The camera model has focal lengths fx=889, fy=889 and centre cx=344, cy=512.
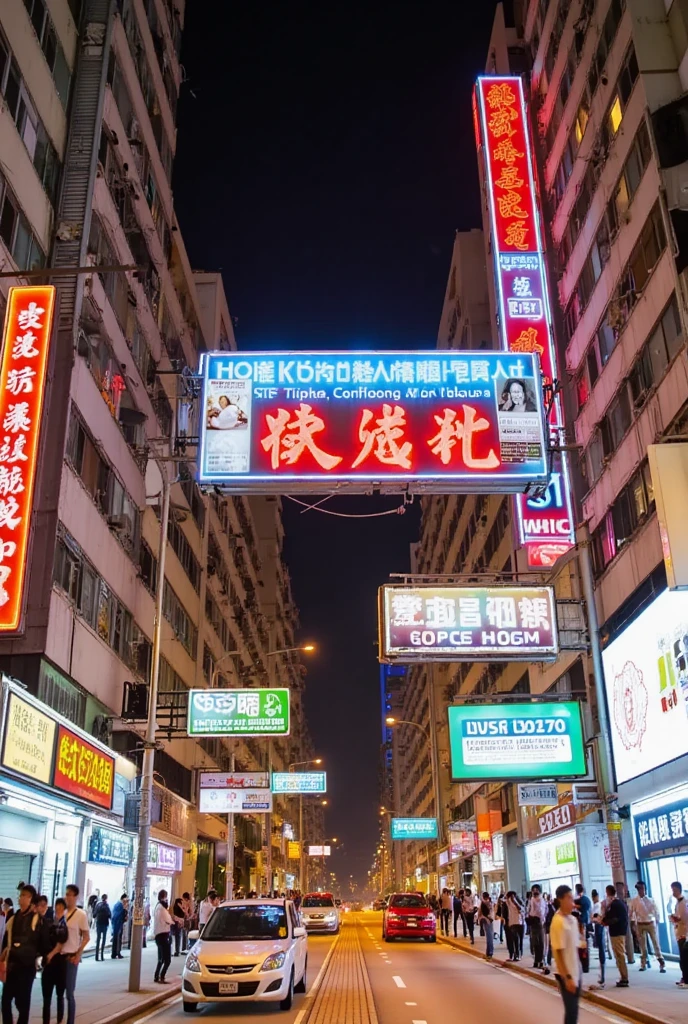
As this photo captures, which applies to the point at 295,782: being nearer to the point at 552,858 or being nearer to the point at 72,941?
the point at 552,858

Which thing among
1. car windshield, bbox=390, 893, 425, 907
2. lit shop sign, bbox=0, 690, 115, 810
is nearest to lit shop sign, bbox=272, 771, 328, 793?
car windshield, bbox=390, 893, 425, 907

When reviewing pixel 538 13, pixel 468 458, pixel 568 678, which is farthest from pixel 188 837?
pixel 538 13

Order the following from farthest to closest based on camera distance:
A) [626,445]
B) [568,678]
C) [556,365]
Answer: [568,678]
[556,365]
[626,445]

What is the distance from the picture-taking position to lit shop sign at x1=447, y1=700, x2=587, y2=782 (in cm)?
2348

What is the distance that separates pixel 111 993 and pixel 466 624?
35.3ft

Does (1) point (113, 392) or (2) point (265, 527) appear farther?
(2) point (265, 527)

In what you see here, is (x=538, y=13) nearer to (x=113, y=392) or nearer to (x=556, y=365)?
(x=556, y=365)

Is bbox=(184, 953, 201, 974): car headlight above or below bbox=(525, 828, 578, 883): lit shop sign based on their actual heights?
below

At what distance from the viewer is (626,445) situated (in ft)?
82.4

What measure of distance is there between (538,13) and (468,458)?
100 ft

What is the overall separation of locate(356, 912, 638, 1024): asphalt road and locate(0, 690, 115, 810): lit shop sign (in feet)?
26.2

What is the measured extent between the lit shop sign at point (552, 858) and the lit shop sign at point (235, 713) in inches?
431

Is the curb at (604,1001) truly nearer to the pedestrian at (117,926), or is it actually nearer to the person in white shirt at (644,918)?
the person in white shirt at (644,918)

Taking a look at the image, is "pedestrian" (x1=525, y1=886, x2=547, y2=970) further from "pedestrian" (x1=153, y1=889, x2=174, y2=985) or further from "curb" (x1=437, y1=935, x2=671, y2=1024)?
"pedestrian" (x1=153, y1=889, x2=174, y2=985)
